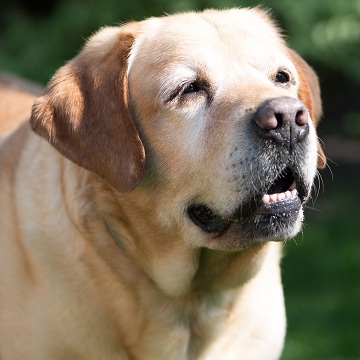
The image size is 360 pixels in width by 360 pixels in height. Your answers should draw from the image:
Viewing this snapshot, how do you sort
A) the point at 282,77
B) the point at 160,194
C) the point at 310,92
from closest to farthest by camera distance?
the point at 160,194
the point at 282,77
the point at 310,92

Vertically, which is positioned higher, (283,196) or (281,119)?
(281,119)

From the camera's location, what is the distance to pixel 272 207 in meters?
3.78

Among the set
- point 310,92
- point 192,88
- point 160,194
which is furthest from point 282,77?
point 160,194

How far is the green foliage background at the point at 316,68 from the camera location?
6.46 m

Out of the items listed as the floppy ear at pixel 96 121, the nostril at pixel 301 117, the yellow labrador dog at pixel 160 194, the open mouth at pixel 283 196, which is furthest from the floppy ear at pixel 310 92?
the floppy ear at pixel 96 121

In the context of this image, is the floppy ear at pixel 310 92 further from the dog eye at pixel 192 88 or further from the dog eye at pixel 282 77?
the dog eye at pixel 192 88

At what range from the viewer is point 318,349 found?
5824 millimetres

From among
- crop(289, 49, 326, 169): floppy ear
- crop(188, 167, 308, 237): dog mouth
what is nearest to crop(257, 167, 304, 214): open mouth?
crop(188, 167, 308, 237): dog mouth

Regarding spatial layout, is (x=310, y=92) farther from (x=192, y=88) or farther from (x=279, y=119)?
(x=279, y=119)

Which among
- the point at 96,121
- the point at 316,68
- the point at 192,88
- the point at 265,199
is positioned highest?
the point at 192,88

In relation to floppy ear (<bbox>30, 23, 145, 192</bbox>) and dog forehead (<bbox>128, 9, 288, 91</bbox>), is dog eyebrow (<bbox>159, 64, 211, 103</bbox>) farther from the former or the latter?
floppy ear (<bbox>30, 23, 145, 192</bbox>)

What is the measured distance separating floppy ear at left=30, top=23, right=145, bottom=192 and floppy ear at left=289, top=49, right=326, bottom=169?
879 mm

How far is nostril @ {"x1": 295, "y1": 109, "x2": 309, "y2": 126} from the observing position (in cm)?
362

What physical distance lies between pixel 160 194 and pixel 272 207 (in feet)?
1.61
